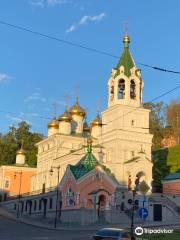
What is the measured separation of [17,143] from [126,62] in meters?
38.4

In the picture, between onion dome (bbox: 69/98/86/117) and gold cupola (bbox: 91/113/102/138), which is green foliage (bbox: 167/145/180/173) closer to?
gold cupola (bbox: 91/113/102/138)

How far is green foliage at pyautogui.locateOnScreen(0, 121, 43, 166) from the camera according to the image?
8331 cm

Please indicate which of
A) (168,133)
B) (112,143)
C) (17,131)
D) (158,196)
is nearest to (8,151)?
(17,131)

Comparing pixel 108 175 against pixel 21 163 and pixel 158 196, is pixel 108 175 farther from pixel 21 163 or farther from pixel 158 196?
pixel 21 163

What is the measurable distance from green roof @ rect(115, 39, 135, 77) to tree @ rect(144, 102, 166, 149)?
27.0 metres

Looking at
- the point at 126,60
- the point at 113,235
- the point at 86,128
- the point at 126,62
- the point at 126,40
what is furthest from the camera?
the point at 86,128

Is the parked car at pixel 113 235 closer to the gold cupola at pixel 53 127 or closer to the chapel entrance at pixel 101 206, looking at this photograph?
the chapel entrance at pixel 101 206

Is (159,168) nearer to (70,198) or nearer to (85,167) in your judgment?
(85,167)

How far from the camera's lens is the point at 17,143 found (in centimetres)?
8931

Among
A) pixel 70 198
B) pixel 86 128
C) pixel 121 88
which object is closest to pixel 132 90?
pixel 121 88

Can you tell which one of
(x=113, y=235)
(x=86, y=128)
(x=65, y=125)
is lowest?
(x=113, y=235)

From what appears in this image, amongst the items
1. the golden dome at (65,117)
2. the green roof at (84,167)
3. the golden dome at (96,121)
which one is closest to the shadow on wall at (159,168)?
the golden dome at (96,121)

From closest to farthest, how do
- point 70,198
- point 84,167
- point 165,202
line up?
point 70,198, point 84,167, point 165,202

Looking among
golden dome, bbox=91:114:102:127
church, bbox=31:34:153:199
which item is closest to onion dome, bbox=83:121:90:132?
golden dome, bbox=91:114:102:127
